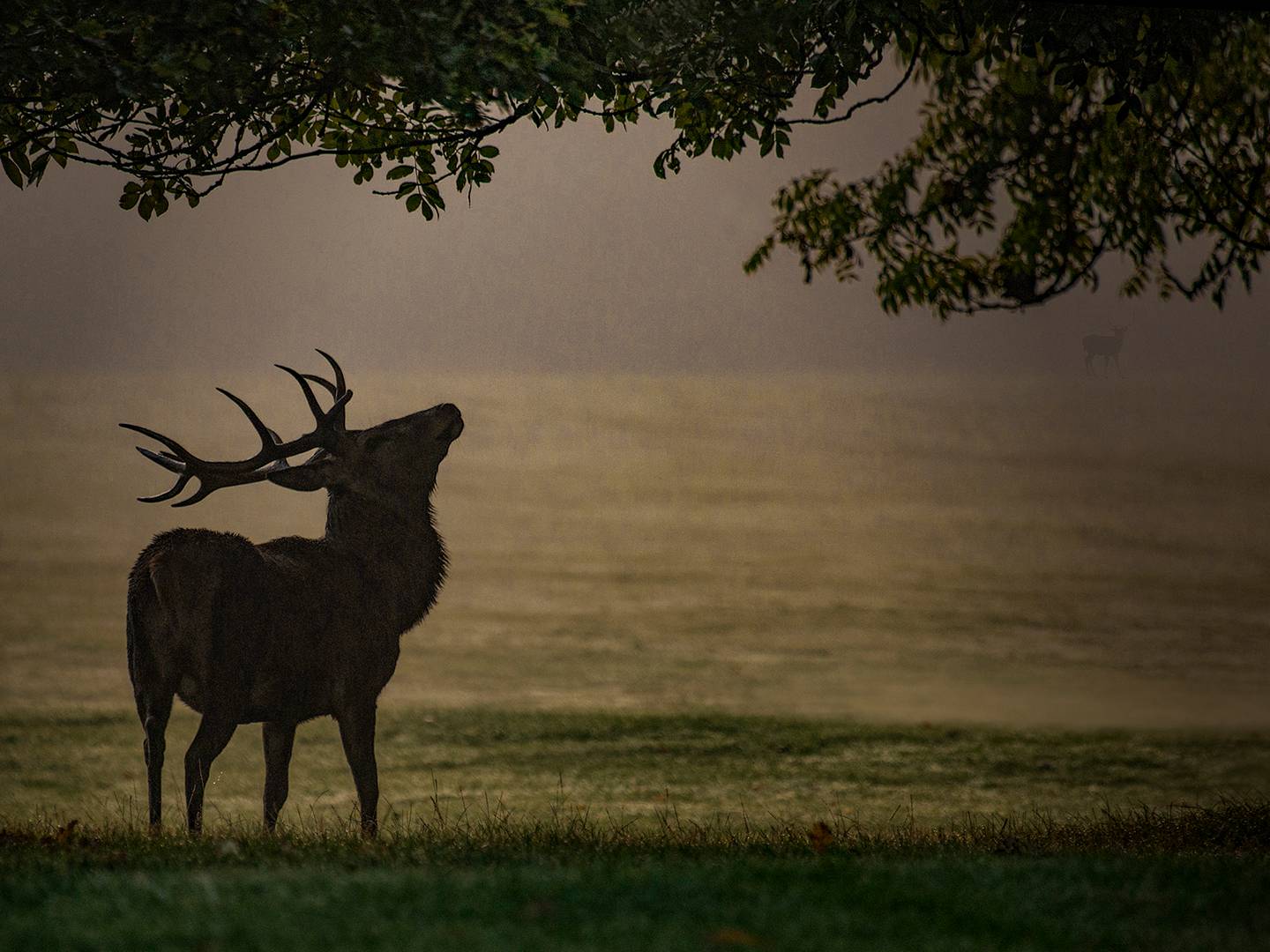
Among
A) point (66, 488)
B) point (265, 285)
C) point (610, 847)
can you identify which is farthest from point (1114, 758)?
→ point (66, 488)

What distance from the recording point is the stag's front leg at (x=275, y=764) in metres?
5.48

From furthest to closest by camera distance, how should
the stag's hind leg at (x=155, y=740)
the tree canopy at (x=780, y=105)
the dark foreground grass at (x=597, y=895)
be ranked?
the stag's hind leg at (x=155, y=740)
the tree canopy at (x=780, y=105)
the dark foreground grass at (x=597, y=895)

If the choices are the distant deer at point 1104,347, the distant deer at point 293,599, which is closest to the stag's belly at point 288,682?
the distant deer at point 293,599

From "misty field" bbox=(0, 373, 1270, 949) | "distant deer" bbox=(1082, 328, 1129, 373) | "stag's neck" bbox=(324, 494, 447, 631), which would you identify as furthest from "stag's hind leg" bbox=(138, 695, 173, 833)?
"distant deer" bbox=(1082, 328, 1129, 373)

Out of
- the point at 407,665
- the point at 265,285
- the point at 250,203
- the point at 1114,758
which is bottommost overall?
the point at 1114,758

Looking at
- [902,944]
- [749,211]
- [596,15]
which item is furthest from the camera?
[749,211]

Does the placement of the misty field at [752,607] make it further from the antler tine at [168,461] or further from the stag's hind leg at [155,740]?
the antler tine at [168,461]

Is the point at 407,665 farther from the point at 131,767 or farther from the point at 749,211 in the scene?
the point at 749,211

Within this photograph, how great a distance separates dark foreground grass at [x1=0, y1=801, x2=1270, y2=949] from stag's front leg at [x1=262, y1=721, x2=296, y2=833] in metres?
0.32

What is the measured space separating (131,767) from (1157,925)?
5.15 m

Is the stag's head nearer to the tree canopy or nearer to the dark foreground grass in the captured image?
the tree canopy

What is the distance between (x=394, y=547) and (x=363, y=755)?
2.94ft

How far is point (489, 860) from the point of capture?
4645mm

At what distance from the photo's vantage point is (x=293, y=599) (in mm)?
5359
